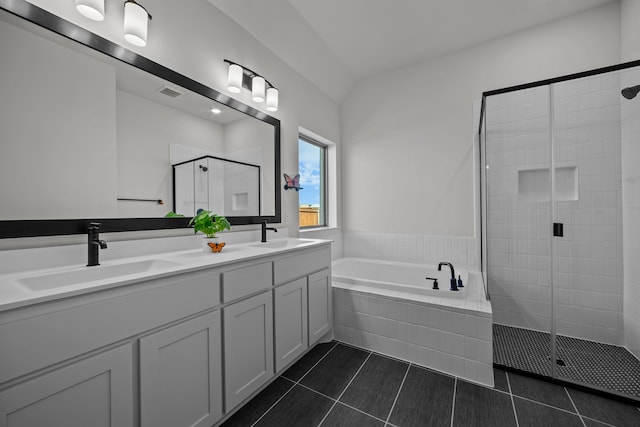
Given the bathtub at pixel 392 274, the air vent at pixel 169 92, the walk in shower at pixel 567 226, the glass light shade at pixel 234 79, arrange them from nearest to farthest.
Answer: the air vent at pixel 169 92, the walk in shower at pixel 567 226, the glass light shade at pixel 234 79, the bathtub at pixel 392 274

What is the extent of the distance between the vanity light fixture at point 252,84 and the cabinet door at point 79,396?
1.74 m

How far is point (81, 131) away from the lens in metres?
1.23

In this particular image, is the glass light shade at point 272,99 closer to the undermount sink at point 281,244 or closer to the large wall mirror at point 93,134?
the large wall mirror at point 93,134

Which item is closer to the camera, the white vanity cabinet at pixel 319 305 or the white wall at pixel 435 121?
the white vanity cabinet at pixel 319 305

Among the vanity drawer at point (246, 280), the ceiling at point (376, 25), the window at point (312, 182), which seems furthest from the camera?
the window at point (312, 182)

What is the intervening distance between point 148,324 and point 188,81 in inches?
57.5

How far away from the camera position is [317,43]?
2602mm

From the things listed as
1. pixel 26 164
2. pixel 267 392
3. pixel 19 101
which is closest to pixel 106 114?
pixel 19 101

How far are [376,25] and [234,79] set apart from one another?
1.46 meters

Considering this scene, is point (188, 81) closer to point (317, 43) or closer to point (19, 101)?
point (19, 101)

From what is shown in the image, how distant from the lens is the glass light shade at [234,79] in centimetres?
192

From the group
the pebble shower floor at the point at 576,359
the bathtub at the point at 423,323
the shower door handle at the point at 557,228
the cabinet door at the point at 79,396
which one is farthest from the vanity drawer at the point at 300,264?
the shower door handle at the point at 557,228

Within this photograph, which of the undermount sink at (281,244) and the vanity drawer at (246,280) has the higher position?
the undermount sink at (281,244)

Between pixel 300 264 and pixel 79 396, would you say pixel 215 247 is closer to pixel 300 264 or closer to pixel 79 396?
pixel 300 264
